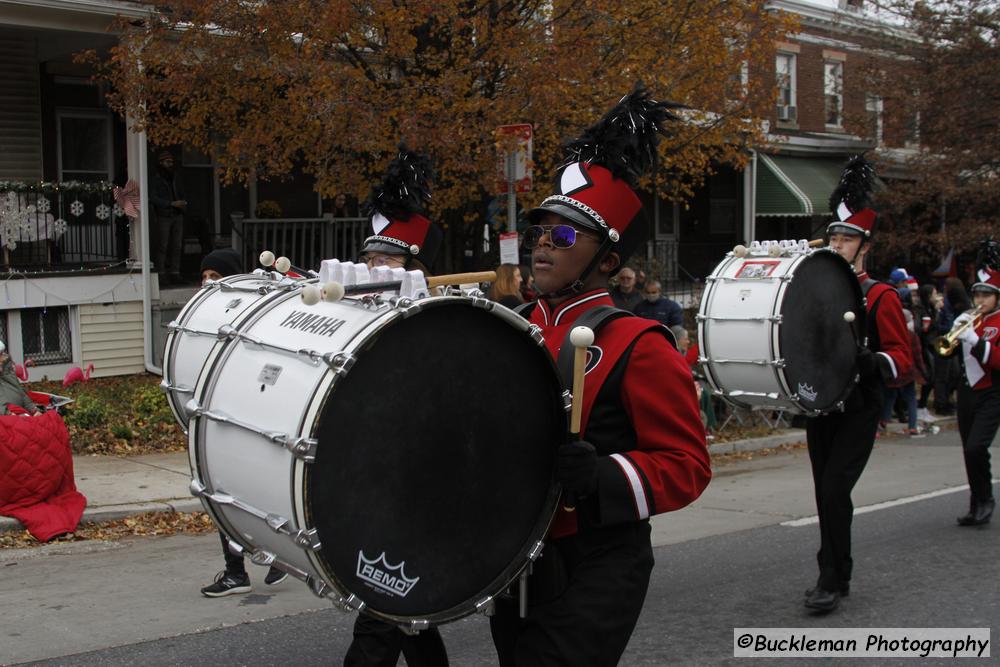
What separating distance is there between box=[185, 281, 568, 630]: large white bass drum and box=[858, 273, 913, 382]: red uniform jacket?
13.1 ft

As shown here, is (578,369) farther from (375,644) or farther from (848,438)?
(848,438)

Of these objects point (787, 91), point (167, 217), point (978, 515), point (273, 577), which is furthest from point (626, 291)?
point (787, 91)

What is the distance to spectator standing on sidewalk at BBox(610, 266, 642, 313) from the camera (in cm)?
Result: 1235

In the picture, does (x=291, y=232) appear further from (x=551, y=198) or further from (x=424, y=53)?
(x=551, y=198)

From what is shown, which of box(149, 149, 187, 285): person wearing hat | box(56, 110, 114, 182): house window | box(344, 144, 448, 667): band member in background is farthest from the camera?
box(56, 110, 114, 182): house window

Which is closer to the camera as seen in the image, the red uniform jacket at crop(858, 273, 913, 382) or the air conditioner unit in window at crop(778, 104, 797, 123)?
the red uniform jacket at crop(858, 273, 913, 382)

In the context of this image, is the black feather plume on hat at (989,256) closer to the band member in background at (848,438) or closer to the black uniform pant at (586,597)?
the band member in background at (848,438)

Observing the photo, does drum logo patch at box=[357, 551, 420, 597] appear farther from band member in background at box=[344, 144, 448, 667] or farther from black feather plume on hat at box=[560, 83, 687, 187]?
band member in background at box=[344, 144, 448, 667]

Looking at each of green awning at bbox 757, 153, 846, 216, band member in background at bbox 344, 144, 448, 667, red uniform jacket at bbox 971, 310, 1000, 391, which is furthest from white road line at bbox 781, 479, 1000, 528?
green awning at bbox 757, 153, 846, 216

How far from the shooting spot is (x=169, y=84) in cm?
1255

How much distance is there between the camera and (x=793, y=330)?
6.71m

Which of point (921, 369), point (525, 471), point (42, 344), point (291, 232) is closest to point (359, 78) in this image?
point (42, 344)

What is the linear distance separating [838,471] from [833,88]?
78.1 feet

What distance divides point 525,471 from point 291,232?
15846 mm
